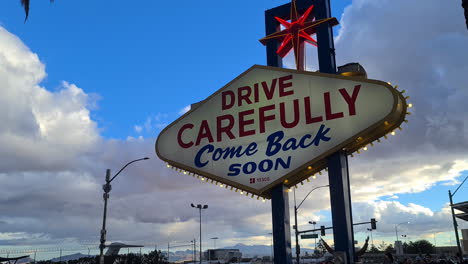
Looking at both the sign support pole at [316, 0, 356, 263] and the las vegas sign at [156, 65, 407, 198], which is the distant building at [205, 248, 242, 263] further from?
the sign support pole at [316, 0, 356, 263]

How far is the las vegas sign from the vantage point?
54.9ft

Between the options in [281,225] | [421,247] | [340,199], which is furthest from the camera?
[421,247]

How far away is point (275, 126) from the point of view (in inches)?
738

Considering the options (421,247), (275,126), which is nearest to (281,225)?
(275,126)

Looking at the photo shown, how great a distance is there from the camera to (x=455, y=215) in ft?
75.6

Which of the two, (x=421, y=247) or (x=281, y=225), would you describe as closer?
(x=281, y=225)

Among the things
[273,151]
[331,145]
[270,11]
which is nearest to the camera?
[331,145]

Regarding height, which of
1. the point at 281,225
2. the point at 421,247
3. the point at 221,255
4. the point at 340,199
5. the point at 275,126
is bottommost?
the point at 421,247

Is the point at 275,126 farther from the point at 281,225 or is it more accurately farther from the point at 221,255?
the point at 221,255

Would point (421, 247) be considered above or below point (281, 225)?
below

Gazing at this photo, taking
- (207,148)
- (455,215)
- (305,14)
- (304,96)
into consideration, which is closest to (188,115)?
(207,148)

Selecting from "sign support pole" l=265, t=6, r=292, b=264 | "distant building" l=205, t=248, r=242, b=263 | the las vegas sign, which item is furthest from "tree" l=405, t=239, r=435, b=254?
the las vegas sign

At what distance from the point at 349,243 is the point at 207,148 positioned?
8042 millimetres

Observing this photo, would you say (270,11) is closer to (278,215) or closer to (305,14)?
(305,14)
